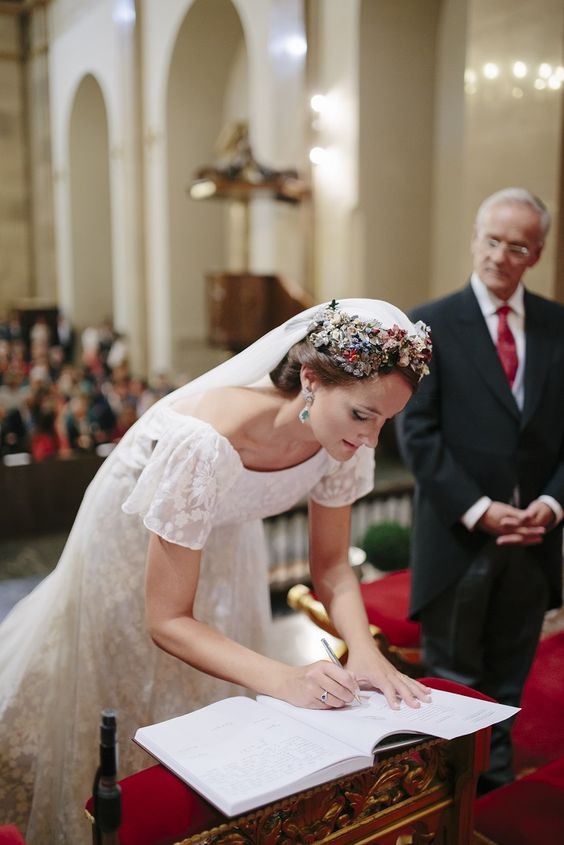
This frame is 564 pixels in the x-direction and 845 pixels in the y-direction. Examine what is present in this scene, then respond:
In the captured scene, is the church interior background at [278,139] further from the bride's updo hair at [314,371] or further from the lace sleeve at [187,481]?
the lace sleeve at [187,481]

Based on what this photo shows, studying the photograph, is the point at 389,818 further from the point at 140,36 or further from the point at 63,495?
the point at 140,36

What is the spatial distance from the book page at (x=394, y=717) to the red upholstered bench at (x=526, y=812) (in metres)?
0.42

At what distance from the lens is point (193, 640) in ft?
5.54

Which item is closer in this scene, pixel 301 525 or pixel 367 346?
pixel 367 346

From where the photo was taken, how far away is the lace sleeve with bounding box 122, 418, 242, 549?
169cm

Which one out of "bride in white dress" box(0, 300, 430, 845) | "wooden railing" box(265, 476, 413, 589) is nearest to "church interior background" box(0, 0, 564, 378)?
"wooden railing" box(265, 476, 413, 589)

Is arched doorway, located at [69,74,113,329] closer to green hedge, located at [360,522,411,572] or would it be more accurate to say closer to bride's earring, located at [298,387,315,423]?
green hedge, located at [360,522,411,572]

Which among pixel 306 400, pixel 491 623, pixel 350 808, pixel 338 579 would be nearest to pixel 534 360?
pixel 491 623

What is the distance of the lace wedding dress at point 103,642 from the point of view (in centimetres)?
196

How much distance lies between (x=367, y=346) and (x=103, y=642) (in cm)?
98

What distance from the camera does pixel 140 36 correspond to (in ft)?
36.4

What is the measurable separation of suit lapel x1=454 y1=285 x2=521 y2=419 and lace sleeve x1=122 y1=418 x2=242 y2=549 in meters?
1.06

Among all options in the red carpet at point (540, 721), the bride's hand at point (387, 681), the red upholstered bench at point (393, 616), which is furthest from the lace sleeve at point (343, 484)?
the red carpet at point (540, 721)

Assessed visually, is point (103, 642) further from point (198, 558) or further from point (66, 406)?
point (66, 406)
